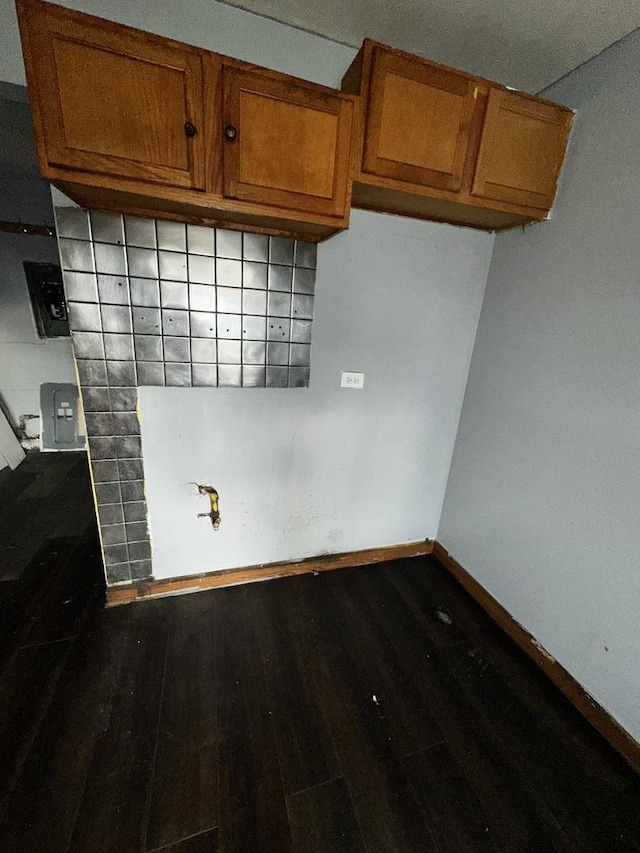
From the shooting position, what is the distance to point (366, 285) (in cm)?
165

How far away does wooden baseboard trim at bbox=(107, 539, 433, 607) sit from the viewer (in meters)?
1.74

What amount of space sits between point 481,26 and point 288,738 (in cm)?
268

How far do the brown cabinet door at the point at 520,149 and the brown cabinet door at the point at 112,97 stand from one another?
42.6 inches

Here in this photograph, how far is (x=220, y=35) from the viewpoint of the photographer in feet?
4.03

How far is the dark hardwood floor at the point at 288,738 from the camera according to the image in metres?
1.00

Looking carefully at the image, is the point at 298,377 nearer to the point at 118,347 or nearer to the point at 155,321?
the point at 155,321

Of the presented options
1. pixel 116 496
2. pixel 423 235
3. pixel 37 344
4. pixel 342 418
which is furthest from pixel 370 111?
pixel 37 344

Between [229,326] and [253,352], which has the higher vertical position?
[229,326]

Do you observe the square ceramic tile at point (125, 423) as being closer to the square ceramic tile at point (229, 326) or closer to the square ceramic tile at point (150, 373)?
the square ceramic tile at point (150, 373)

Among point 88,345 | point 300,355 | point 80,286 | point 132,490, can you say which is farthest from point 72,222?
point 132,490

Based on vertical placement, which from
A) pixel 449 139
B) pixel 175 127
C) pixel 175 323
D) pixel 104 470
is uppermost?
pixel 449 139

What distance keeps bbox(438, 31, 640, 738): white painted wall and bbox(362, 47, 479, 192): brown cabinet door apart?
0.53 meters

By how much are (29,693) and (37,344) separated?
10.4 ft

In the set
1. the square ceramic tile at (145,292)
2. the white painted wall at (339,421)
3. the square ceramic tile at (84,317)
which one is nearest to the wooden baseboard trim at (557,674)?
the white painted wall at (339,421)
